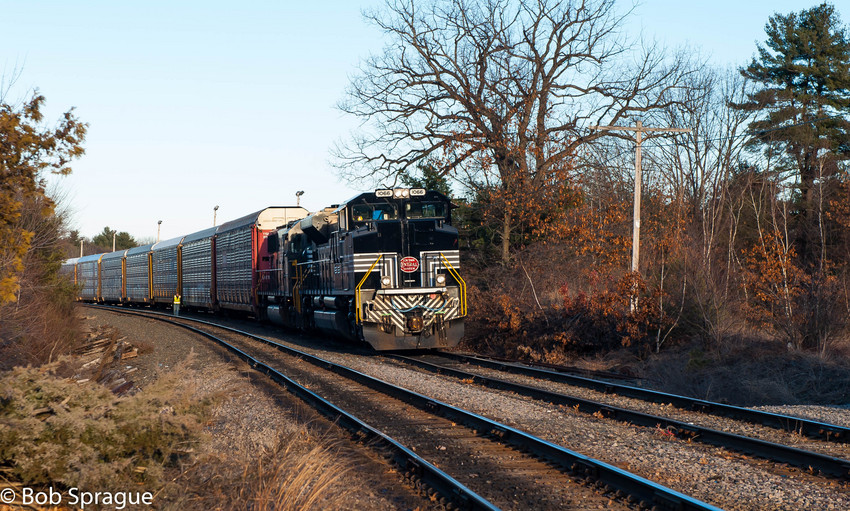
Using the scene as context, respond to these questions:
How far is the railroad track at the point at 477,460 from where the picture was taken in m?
5.61

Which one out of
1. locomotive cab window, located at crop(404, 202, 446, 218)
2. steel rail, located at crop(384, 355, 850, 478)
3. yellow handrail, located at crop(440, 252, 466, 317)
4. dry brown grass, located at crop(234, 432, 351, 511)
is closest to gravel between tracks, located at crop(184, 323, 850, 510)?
steel rail, located at crop(384, 355, 850, 478)

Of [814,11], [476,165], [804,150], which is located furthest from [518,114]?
[814,11]

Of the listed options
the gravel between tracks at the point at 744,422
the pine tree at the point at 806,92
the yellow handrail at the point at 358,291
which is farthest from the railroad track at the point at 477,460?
the pine tree at the point at 806,92

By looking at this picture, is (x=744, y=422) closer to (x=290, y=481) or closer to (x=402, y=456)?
(x=402, y=456)

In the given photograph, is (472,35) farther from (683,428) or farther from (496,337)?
(683,428)

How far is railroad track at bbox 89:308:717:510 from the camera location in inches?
221

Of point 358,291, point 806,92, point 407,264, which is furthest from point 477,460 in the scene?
point 806,92

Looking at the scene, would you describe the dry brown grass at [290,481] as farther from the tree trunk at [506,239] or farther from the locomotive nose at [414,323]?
the tree trunk at [506,239]

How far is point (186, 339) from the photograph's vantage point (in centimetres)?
2222

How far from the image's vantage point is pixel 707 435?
7734mm

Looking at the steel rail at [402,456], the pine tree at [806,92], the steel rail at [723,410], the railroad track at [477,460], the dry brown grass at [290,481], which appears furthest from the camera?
the pine tree at [806,92]

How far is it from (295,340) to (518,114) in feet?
36.3

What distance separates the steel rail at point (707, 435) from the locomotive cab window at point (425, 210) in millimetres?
5857

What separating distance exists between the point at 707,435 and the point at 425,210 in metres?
10.0
